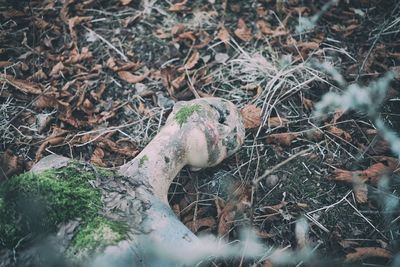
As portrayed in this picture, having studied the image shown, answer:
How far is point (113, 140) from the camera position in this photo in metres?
2.26

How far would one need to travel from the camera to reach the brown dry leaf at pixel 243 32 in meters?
2.81

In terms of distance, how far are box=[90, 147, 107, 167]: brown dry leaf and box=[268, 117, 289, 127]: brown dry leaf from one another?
1.08 meters

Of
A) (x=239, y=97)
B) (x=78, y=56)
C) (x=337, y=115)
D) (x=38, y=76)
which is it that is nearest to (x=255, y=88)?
(x=239, y=97)

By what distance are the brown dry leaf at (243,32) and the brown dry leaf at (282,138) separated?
97 cm

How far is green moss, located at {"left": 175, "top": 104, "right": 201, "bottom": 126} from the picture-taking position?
1.80 meters

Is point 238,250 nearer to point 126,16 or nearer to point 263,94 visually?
point 263,94

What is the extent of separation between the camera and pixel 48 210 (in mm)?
1240

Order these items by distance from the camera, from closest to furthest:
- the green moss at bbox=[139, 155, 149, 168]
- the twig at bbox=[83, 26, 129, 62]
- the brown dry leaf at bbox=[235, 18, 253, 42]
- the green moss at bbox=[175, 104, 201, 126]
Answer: the green moss at bbox=[139, 155, 149, 168], the green moss at bbox=[175, 104, 201, 126], the twig at bbox=[83, 26, 129, 62], the brown dry leaf at bbox=[235, 18, 253, 42]

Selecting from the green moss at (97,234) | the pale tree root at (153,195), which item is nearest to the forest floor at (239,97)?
the pale tree root at (153,195)

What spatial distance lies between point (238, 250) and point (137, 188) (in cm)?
64

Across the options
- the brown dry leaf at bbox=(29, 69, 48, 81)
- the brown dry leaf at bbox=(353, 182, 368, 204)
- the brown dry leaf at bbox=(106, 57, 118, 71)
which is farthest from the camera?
the brown dry leaf at bbox=(106, 57, 118, 71)

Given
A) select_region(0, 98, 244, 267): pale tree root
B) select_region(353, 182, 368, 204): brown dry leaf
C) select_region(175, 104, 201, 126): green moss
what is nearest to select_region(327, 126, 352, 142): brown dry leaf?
select_region(353, 182, 368, 204): brown dry leaf

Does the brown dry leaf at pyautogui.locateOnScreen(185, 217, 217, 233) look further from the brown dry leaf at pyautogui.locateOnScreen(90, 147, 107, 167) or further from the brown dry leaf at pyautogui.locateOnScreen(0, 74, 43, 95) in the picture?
the brown dry leaf at pyautogui.locateOnScreen(0, 74, 43, 95)

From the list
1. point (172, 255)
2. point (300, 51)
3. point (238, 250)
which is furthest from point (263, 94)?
point (172, 255)
